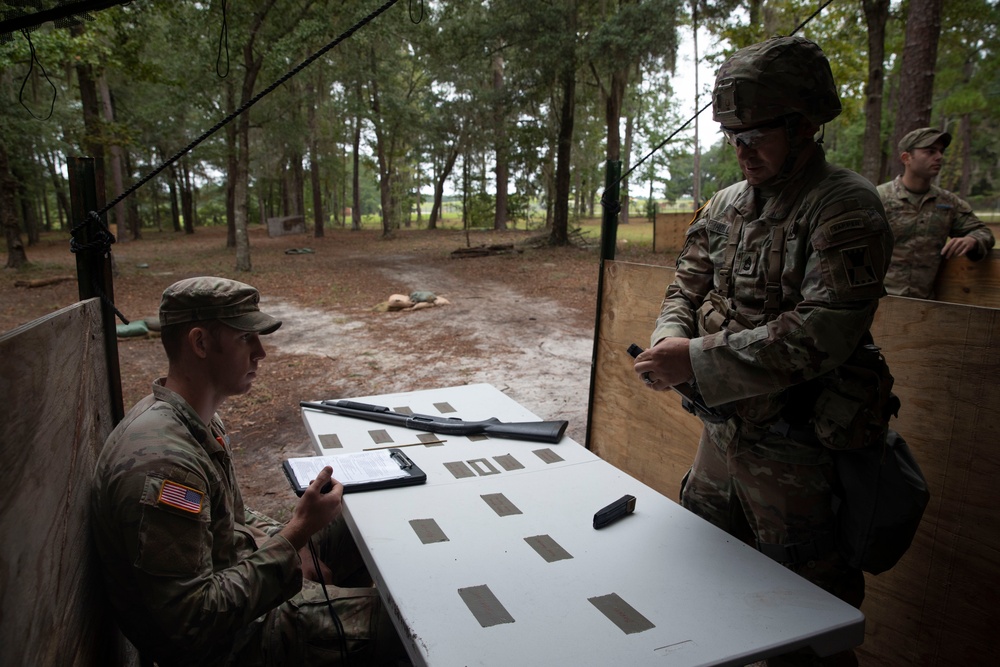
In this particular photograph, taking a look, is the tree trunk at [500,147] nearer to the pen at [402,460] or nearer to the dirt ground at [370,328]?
the dirt ground at [370,328]

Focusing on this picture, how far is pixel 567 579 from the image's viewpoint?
1592mm

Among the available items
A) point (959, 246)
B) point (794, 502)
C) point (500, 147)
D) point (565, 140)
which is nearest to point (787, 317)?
point (794, 502)

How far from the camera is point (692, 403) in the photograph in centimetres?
199

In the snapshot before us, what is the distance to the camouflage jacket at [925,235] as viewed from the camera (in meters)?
4.05

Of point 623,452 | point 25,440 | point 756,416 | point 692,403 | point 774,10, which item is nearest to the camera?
point 25,440

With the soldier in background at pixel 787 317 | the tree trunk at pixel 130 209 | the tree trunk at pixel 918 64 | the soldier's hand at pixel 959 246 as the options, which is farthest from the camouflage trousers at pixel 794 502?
the tree trunk at pixel 130 209

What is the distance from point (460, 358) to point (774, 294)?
5480mm

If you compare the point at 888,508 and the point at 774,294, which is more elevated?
the point at 774,294

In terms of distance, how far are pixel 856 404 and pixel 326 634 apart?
1.62 meters

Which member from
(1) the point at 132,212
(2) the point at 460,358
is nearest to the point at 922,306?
(2) the point at 460,358

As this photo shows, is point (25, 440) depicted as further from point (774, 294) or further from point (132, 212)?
point (132, 212)

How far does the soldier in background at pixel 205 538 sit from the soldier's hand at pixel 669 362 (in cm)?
100

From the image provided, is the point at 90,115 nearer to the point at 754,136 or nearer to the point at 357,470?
the point at 357,470

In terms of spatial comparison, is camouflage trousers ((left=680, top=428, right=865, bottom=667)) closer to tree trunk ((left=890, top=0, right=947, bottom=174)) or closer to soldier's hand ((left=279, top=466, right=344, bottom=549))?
soldier's hand ((left=279, top=466, right=344, bottom=549))
